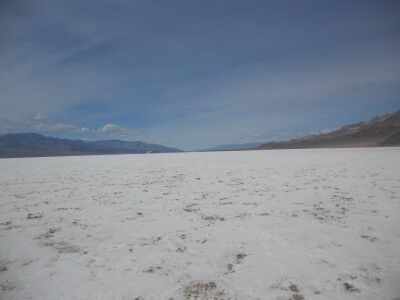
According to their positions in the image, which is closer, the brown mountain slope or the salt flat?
the salt flat

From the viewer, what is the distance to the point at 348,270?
19.2 feet

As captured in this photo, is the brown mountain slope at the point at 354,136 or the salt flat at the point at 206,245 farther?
the brown mountain slope at the point at 354,136

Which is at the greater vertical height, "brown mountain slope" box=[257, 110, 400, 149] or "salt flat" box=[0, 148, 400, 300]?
"brown mountain slope" box=[257, 110, 400, 149]

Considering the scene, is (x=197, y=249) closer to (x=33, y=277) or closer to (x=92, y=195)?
(x=33, y=277)

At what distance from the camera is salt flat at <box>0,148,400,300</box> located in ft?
17.7

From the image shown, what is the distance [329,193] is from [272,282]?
28.0ft

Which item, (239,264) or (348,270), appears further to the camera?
(239,264)

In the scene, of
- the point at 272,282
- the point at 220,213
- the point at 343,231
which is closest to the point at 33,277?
the point at 272,282

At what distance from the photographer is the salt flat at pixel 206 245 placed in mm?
5410

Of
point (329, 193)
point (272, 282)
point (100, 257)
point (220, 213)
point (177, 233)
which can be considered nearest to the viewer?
point (272, 282)

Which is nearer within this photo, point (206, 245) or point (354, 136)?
point (206, 245)

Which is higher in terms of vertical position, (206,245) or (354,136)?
(354,136)

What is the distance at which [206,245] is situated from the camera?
7.45 meters

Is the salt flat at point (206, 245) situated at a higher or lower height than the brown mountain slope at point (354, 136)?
lower
